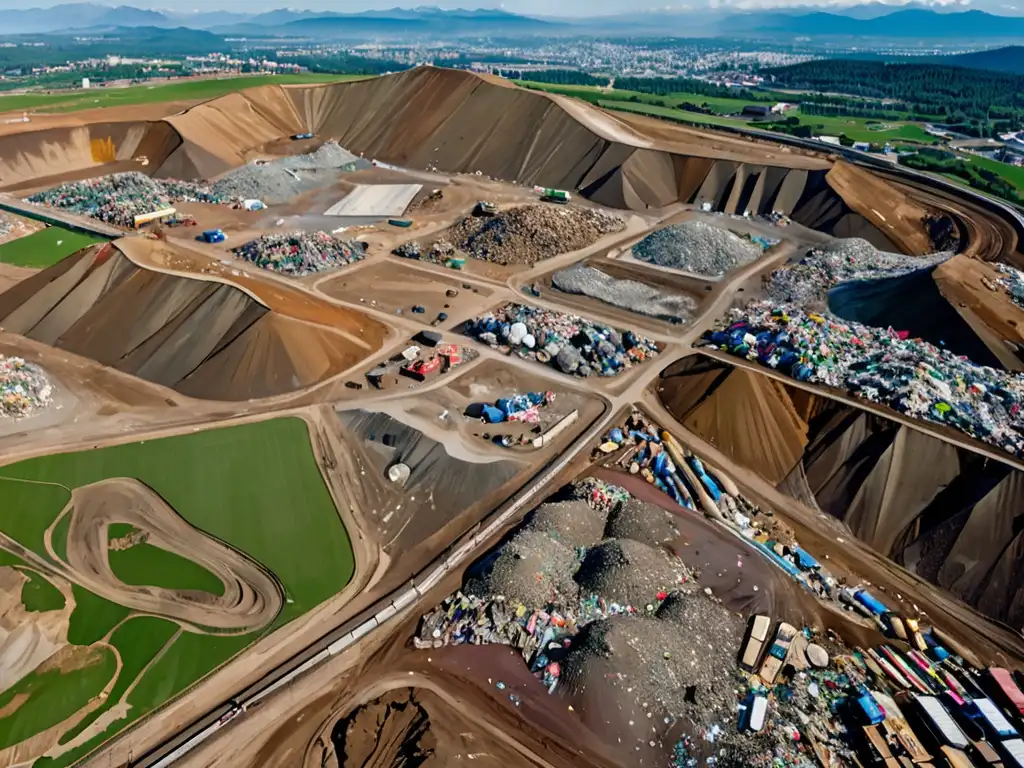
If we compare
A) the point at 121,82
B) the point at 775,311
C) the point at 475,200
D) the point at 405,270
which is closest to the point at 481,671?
the point at 775,311

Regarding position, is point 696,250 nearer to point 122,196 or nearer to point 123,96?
Result: point 122,196

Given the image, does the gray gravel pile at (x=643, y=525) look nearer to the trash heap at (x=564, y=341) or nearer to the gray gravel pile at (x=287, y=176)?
the trash heap at (x=564, y=341)

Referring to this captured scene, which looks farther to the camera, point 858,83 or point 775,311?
point 858,83

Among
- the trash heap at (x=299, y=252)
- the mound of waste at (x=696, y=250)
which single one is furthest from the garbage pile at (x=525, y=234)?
the trash heap at (x=299, y=252)

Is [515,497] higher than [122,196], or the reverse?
[122,196]

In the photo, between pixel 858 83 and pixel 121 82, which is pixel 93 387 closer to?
pixel 121 82

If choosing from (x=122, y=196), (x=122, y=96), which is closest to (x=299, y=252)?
(x=122, y=196)
